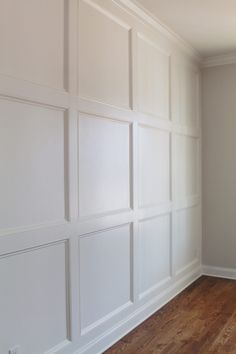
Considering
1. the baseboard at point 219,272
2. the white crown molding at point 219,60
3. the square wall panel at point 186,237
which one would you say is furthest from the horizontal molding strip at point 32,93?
the baseboard at point 219,272

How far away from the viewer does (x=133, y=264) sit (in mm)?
2959

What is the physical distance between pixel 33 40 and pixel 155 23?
155 centimetres

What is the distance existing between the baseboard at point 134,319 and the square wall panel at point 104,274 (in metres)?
0.12

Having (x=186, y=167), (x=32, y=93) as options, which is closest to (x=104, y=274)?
(x=32, y=93)

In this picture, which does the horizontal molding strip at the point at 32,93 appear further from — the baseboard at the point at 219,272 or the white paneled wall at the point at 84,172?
the baseboard at the point at 219,272

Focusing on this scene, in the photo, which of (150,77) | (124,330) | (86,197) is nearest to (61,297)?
(86,197)

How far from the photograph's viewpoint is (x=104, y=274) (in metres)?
2.62

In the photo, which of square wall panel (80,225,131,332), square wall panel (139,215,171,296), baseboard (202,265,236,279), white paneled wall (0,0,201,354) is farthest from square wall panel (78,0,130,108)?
baseboard (202,265,236,279)

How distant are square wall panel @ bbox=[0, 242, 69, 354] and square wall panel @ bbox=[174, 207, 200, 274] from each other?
1803mm

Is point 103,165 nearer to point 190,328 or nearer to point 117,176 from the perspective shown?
point 117,176

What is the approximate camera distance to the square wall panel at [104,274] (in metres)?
2.43

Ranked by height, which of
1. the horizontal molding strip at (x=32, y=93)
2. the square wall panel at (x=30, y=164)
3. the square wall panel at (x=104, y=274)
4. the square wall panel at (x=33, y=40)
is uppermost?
the square wall panel at (x=33, y=40)

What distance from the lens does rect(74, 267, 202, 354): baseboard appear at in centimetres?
252

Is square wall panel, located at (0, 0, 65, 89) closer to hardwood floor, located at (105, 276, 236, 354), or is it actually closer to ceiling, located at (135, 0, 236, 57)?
A: ceiling, located at (135, 0, 236, 57)
